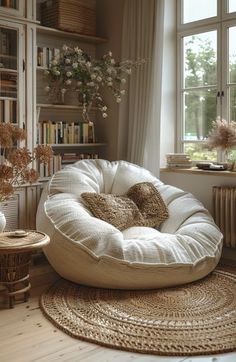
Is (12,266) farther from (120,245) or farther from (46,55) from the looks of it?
(46,55)

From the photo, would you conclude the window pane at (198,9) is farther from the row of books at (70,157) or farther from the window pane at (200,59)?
the row of books at (70,157)

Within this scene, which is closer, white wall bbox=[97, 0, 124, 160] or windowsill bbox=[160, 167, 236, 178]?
windowsill bbox=[160, 167, 236, 178]

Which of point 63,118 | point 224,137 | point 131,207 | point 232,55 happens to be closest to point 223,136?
point 224,137

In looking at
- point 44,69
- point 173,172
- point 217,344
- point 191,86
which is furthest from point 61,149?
point 217,344

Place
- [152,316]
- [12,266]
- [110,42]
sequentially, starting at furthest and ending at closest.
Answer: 1. [110,42]
2. [12,266]
3. [152,316]

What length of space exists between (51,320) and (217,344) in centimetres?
97

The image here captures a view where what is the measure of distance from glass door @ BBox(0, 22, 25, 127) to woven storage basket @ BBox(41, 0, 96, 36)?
2.06 feet

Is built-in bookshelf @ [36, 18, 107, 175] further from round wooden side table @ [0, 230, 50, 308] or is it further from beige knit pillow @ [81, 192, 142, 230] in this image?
round wooden side table @ [0, 230, 50, 308]

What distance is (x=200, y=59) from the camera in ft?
14.5

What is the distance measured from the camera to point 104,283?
9.89 feet

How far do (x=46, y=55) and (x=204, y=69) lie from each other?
5.08 ft

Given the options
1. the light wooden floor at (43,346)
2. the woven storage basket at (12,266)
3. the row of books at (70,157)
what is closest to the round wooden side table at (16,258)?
the woven storage basket at (12,266)

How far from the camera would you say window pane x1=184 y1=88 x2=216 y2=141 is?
434 centimetres

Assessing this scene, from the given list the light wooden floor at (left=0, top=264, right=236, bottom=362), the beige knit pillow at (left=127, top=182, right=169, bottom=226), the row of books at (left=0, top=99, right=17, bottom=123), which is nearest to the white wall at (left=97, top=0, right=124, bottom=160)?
the beige knit pillow at (left=127, top=182, right=169, bottom=226)
